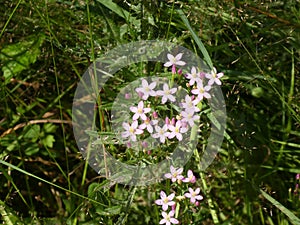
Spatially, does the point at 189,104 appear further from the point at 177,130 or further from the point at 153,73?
the point at 153,73

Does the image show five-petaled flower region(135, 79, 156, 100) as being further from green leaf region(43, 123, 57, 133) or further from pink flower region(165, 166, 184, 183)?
green leaf region(43, 123, 57, 133)

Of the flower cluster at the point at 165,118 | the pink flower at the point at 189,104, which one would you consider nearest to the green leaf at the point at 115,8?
the flower cluster at the point at 165,118

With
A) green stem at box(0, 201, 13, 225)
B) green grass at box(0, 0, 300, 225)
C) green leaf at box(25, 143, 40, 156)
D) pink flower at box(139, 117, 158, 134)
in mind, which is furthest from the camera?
green leaf at box(25, 143, 40, 156)

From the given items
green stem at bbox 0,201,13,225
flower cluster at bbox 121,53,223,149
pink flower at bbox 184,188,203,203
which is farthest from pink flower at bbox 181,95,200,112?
green stem at bbox 0,201,13,225

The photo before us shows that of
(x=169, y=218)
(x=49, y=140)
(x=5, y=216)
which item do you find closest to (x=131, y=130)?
(x=169, y=218)

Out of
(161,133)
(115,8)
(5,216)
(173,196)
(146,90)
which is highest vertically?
(115,8)

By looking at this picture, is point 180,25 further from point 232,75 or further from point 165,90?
point 165,90

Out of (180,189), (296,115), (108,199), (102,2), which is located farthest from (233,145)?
(102,2)

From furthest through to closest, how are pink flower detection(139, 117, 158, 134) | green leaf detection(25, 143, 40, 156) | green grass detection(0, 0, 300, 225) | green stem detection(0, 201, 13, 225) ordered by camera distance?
green leaf detection(25, 143, 40, 156) → green grass detection(0, 0, 300, 225) → green stem detection(0, 201, 13, 225) → pink flower detection(139, 117, 158, 134)

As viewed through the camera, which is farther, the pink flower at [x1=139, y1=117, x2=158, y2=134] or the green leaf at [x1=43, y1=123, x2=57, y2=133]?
the green leaf at [x1=43, y1=123, x2=57, y2=133]
